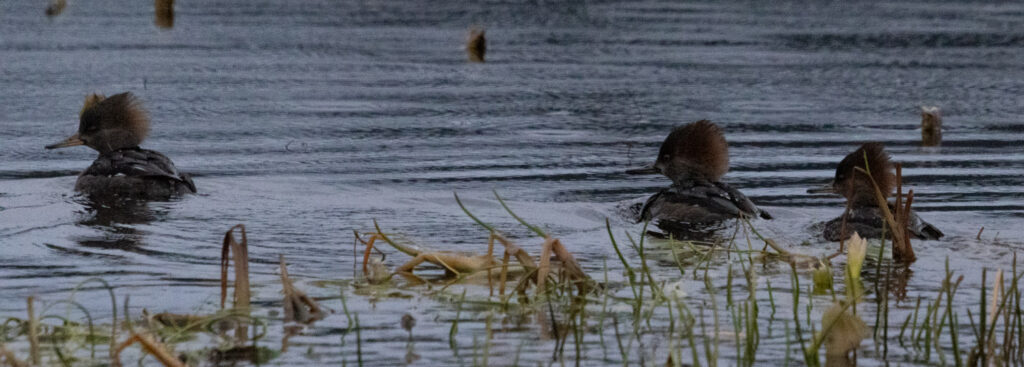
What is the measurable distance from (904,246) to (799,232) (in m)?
1.73

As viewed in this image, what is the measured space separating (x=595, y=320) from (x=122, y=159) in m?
5.00

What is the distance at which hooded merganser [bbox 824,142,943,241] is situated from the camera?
790 centimetres

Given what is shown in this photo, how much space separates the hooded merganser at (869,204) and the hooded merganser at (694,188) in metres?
0.61

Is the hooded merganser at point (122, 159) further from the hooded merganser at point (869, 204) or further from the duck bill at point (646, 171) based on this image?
the hooded merganser at point (869, 204)

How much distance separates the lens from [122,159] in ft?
31.7

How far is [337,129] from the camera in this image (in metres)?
12.3

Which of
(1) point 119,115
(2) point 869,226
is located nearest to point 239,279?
(2) point 869,226

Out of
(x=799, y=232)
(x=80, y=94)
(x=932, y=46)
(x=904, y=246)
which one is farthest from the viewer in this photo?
(x=932, y=46)

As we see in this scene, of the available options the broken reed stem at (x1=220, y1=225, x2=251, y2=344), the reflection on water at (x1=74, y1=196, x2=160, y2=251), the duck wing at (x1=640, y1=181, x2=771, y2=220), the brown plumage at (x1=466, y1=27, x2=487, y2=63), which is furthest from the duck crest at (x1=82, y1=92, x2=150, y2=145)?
the brown plumage at (x1=466, y1=27, x2=487, y2=63)

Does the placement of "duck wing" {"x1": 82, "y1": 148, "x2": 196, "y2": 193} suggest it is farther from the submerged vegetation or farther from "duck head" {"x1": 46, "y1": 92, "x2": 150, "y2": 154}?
the submerged vegetation

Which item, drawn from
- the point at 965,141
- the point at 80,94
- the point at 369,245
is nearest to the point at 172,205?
the point at 369,245

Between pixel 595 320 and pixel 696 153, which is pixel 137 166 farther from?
pixel 595 320

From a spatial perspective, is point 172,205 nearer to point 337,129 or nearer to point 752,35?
point 337,129

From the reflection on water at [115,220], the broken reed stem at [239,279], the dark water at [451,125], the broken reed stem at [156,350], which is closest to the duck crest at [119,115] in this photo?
the dark water at [451,125]
